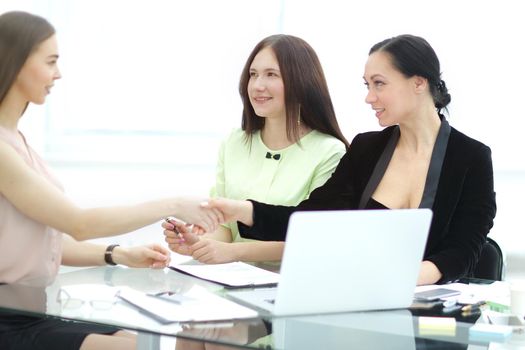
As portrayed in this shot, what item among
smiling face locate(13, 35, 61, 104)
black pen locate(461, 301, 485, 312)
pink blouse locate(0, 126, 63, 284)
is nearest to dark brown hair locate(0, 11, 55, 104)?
smiling face locate(13, 35, 61, 104)

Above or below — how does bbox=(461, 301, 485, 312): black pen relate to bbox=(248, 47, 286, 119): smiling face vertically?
below

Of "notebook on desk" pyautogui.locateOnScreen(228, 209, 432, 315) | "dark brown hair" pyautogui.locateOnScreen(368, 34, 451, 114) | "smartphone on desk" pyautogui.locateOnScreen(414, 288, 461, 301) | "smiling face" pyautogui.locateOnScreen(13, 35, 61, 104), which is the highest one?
"dark brown hair" pyautogui.locateOnScreen(368, 34, 451, 114)

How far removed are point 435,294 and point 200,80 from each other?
2566 millimetres

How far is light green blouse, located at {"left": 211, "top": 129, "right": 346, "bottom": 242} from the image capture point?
11.0 feet

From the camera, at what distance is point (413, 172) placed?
9.94ft

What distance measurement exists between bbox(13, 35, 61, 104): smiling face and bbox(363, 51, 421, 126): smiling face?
1.07m

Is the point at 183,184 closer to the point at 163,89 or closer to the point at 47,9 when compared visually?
the point at 163,89

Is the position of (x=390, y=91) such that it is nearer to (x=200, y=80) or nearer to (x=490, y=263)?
(x=490, y=263)

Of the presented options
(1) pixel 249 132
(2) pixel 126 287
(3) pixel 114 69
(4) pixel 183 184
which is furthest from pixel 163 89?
(2) pixel 126 287

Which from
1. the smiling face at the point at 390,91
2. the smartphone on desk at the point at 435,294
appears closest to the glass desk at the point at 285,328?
the smartphone on desk at the point at 435,294

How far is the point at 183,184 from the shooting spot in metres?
4.48

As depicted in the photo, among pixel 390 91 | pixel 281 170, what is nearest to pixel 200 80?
pixel 281 170

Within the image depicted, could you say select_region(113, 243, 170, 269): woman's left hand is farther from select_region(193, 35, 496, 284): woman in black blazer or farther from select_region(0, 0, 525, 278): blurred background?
select_region(0, 0, 525, 278): blurred background

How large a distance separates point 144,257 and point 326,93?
110cm
